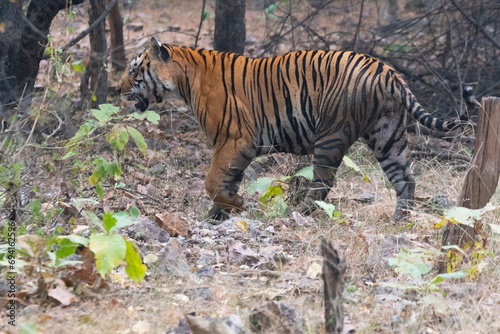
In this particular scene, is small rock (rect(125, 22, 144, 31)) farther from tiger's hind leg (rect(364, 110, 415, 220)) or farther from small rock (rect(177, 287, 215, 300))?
small rock (rect(177, 287, 215, 300))

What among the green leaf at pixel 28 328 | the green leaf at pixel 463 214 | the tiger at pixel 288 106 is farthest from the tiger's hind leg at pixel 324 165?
the green leaf at pixel 28 328

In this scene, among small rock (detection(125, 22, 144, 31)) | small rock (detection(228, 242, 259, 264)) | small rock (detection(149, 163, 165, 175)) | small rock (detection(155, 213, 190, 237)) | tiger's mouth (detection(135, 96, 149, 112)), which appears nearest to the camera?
small rock (detection(228, 242, 259, 264))

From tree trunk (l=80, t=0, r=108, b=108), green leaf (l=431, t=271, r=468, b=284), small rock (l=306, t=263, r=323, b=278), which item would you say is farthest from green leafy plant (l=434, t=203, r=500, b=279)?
tree trunk (l=80, t=0, r=108, b=108)

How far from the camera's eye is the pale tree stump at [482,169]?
3.89 metres

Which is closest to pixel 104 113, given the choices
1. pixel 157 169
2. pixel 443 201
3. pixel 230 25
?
pixel 157 169

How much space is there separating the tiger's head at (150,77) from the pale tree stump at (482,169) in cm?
317

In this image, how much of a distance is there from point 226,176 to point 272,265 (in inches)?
64.9

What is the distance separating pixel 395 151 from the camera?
5.71 m

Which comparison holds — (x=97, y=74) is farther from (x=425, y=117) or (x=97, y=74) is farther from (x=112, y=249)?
(x=112, y=249)

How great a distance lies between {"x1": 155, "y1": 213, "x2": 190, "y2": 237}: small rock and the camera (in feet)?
16.2

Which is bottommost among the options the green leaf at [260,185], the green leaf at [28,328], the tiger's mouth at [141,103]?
the green leaf at [28,328]

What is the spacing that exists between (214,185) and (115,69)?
5486 mm

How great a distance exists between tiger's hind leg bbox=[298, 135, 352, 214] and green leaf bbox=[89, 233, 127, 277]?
2.72 metres

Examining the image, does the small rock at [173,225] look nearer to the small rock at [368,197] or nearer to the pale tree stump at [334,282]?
the small rock at [368,197]
